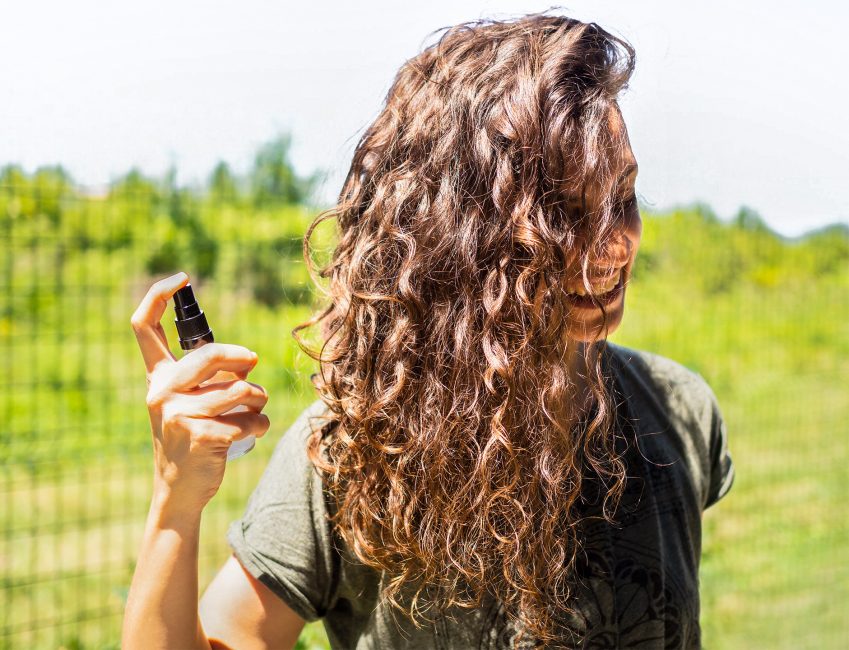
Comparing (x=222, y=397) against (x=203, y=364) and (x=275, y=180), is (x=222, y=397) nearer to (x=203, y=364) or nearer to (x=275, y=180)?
(x=203, y=364)

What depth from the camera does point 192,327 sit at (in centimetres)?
94

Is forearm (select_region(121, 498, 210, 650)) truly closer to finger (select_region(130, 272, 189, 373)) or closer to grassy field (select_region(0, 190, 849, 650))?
finger (select_region(130, 272, 189, 373))

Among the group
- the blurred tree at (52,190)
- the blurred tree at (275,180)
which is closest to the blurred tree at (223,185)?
the blurred tree at (275,180)

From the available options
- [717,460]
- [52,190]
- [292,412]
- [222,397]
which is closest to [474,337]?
[222,397]

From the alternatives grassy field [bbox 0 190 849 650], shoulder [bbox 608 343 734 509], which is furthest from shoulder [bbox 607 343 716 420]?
grassy field [bbox 0 190 849 650]

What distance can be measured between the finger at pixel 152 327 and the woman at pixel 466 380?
9.6 inches

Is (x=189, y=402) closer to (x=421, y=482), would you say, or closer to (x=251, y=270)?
(x=421, y=482)

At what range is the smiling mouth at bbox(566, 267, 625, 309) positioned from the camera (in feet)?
3.49

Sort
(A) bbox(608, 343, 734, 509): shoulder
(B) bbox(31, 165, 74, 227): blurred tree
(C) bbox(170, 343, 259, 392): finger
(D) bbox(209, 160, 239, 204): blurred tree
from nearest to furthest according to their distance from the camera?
(C) bbox(170, 343, 259, 392): finger < (A) bbox(608, 343, 734, 509): shoulder < (B) bbox(31, 165, 74, 227): blurred tree < (D) bbox(209, 160, 239, 204): blurred tree

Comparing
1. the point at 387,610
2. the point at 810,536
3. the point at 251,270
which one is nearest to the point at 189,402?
the point at 387,610

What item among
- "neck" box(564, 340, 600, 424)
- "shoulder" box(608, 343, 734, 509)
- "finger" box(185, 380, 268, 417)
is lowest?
"shoulder" box(608, 343, 734, 509)

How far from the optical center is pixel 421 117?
105cm

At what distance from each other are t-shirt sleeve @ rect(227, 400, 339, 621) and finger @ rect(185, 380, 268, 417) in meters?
0.22

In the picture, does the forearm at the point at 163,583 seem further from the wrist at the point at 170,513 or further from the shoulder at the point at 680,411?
the shoulder at the point at 680,411
